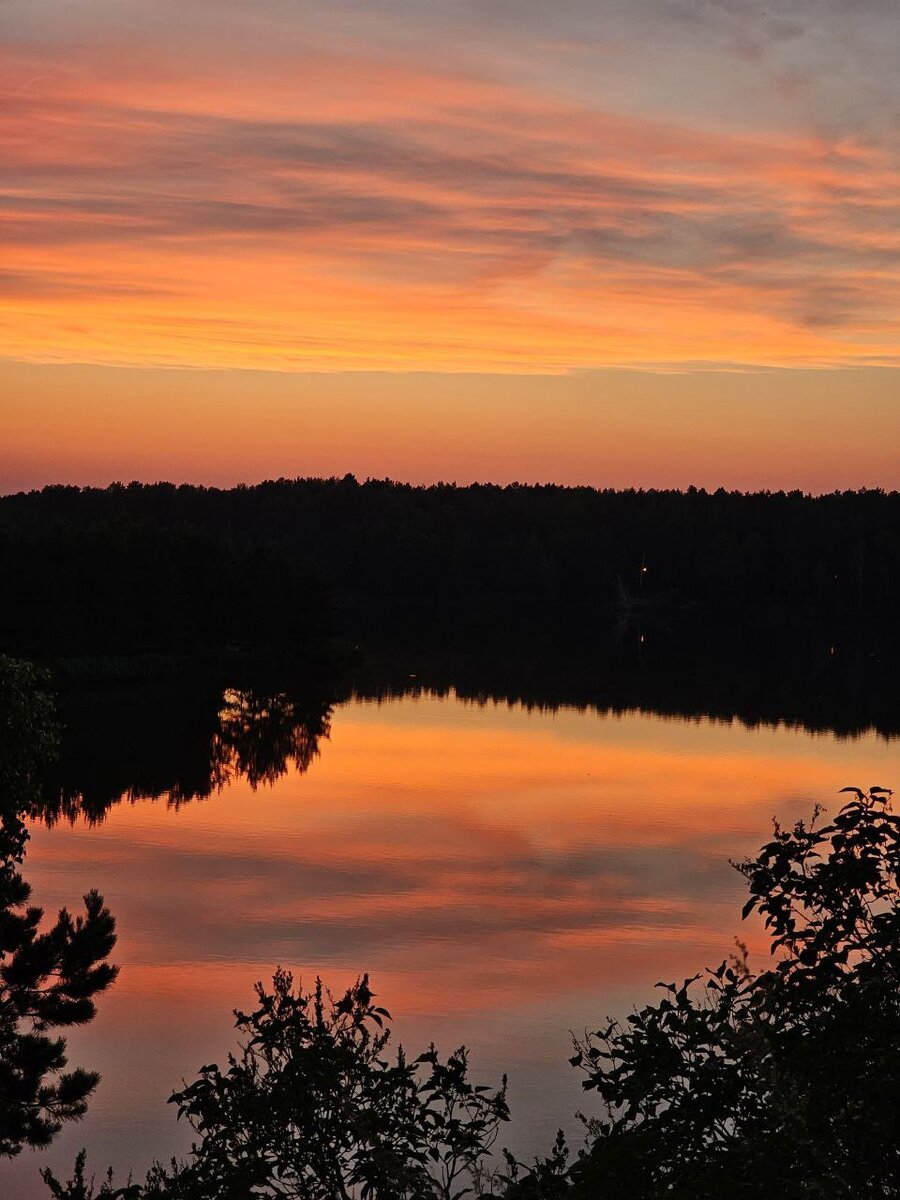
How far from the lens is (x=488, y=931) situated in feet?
76.5

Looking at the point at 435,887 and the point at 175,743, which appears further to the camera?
the point at 175,743

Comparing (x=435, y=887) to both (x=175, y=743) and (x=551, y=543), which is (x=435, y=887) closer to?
(x=175, y=743)

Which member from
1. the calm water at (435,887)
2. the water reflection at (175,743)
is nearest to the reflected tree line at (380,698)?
the water reflection at (175,743)

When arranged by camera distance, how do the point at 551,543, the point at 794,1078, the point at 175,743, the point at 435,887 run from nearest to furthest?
the point at 794,1078 < the point at 435,887 < the point at 175,743 < the point at 551,543

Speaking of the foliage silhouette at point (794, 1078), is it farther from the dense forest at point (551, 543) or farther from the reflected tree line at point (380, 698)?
the dense forest at point (551, 543)

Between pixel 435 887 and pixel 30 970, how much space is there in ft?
44.6

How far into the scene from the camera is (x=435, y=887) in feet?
87.2

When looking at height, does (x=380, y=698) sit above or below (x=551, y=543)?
below

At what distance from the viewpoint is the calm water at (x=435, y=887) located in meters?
17.4

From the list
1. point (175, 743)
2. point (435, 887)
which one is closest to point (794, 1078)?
point (435, 887)

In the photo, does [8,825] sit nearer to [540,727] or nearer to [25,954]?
[25,954]

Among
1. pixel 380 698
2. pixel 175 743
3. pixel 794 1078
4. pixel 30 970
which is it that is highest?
pixel 380 698

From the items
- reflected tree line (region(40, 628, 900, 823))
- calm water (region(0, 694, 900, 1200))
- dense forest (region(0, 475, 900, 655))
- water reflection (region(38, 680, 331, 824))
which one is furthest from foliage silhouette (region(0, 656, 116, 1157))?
dense forest (region(0, 475, 900, 655))

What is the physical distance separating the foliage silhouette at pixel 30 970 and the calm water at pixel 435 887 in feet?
A: 2.46
